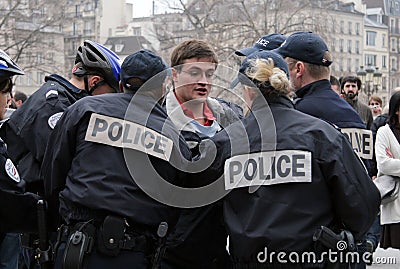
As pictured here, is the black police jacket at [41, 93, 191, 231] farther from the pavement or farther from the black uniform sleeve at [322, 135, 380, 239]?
the pavement

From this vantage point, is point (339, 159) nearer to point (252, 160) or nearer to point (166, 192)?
point (252, 160)

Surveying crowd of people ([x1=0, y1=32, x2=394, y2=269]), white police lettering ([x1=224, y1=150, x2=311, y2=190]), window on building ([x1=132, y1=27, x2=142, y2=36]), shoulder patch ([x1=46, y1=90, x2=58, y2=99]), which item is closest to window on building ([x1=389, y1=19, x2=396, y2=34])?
window on building ([x1=132, y1=27, x2=142, y2=36])

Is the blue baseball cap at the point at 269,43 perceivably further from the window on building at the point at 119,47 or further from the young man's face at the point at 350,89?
the window on building at the point at 119,47

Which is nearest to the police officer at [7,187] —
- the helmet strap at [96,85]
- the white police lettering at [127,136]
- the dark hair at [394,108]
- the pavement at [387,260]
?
the white police lettering at [127,136]

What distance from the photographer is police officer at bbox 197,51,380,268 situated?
427 cm

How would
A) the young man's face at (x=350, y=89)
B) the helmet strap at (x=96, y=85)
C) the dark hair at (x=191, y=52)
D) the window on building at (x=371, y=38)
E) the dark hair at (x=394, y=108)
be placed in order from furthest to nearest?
1. the window on building at (x=371, y=38)
2. the young man's face at (x=350, y=89)
3. the dark hair at (x=394, y=108)
4. the helmet strap at (x=96, y=85)
5. the dark hair at (x=191, y=52)

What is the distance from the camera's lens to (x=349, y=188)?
429 centimetres

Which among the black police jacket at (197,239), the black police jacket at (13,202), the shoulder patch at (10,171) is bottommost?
the black police jacket at (197,239)

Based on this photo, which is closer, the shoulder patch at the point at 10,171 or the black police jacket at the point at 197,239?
the shoulder patch at the point at 10,171

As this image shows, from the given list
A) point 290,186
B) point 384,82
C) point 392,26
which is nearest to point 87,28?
point 384,82

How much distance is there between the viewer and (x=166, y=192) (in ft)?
15.2

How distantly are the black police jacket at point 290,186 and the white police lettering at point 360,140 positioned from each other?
3.01 ft

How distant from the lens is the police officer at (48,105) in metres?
5.53

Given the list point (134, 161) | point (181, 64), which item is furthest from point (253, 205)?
point (181, 64)
